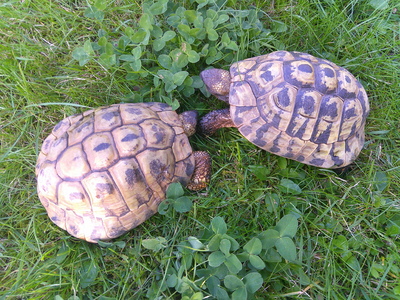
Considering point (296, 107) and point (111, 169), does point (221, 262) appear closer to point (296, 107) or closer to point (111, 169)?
point (111, 169)

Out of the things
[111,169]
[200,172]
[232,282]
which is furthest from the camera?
[200,172]

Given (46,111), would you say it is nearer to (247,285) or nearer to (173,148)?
(173,148)

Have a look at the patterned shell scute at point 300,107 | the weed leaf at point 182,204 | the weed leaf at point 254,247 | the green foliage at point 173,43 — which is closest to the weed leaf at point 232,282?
the weed leaf at point 254,247

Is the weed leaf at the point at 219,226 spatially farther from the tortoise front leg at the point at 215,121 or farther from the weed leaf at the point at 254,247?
the tortoise front leg at the point at 215,121

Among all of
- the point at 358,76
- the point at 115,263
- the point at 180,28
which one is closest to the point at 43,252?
the point at 115,263

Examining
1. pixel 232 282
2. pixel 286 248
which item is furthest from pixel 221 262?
pixel 286 248

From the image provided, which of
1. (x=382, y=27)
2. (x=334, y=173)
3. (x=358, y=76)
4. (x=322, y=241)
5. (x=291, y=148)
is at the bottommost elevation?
(x=322, y=241)

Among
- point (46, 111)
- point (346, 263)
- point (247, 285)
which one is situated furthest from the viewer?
point (46, 111)
